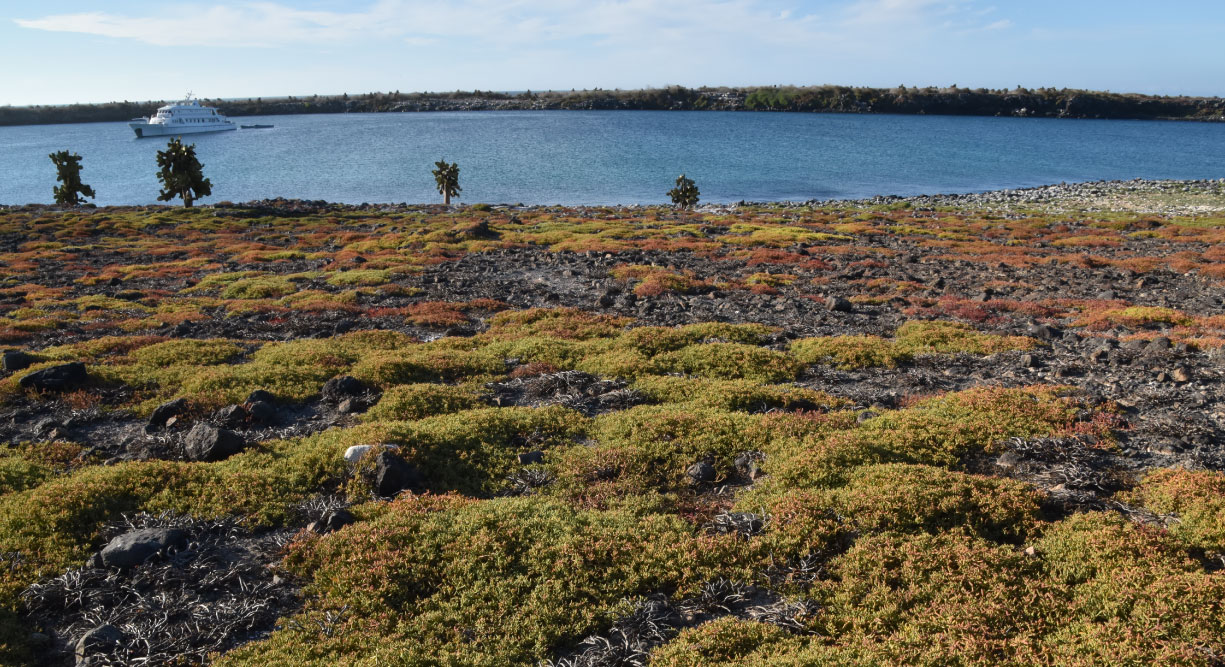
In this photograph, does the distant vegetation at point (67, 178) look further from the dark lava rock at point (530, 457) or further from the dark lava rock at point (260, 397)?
the dark lava rock at point (530, 457)

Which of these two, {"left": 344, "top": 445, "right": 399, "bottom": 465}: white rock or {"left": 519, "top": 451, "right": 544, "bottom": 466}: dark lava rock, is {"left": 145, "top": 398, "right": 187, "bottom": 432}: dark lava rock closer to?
{"left": 344, "top": 445, "right": 399, "bottom": 465}: white rock

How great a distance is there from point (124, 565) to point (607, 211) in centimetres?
6330

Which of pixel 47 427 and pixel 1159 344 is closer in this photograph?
pixel 47 427

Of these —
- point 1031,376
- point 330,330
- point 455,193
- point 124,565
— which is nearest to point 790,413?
point 1031,376

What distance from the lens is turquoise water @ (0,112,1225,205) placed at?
329 ft

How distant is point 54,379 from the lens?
49.9 feet

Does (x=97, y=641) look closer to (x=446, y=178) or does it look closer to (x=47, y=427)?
(x=47, y=427)

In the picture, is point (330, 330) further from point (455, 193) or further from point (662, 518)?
point (455, 193)

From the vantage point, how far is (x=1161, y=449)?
38.8ft

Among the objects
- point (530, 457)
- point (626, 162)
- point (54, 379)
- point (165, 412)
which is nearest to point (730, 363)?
point (530, 457)

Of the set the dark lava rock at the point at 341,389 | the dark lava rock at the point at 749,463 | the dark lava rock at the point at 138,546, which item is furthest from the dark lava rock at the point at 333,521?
the dark lava rock at the point at 749,463

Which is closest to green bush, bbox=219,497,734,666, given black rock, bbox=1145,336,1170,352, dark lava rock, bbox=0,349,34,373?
dark lava rock, bbox=0,349,34,373

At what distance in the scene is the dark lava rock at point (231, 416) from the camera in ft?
45.9

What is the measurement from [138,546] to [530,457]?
5961mm
